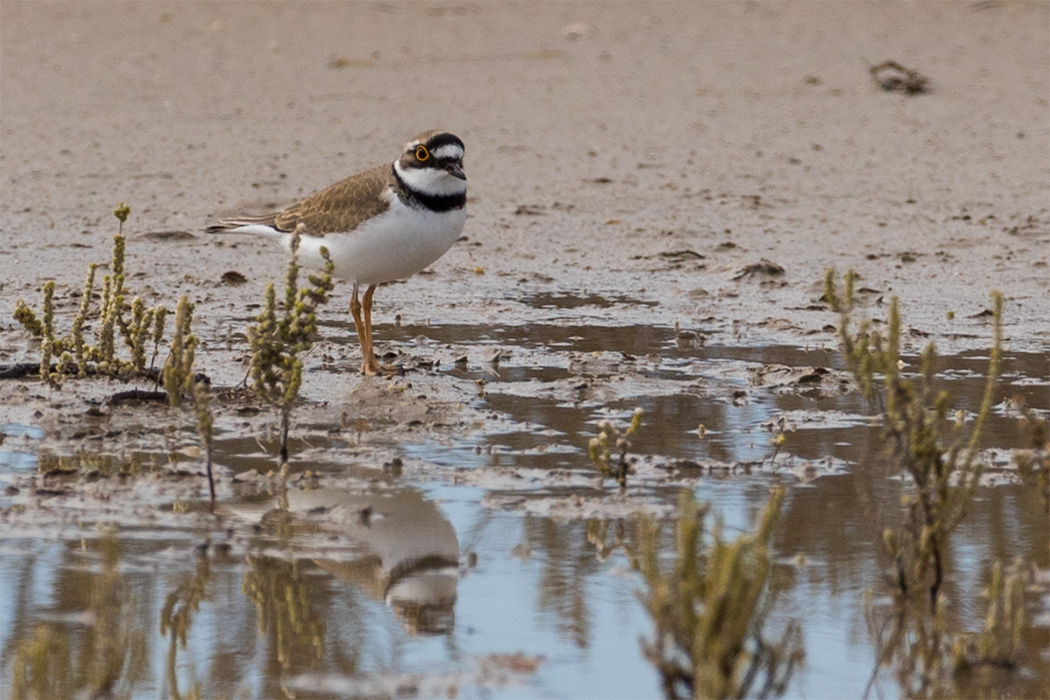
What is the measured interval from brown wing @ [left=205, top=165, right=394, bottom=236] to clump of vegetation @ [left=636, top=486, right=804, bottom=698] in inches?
149

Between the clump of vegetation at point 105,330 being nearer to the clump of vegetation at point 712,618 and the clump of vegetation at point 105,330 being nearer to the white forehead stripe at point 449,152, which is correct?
the white forehead stripe at point 449,152

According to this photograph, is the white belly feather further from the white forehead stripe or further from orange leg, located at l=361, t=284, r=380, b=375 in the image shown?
the white forehead stripe

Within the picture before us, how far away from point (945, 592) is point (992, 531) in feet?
1.97

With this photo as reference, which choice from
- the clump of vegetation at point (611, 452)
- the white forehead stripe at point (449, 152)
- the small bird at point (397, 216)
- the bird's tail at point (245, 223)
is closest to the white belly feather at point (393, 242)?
the small bird at point (397, 216)

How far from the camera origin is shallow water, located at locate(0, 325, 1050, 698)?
12.2 feet

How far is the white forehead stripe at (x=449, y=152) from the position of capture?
22.8ft

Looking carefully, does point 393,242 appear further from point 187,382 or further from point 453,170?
point 187,382

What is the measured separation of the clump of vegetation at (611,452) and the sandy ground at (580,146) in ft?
8.48

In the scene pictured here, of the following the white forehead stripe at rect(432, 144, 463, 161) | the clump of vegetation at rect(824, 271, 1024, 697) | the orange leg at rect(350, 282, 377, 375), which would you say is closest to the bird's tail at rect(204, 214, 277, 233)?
the orange leg at rect(350, 282, 377, 375)

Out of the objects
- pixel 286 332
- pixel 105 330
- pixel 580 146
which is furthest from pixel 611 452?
pixel 580 146

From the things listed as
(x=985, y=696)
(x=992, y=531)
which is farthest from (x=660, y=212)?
(x=985, y=696)

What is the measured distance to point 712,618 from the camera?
3.25m

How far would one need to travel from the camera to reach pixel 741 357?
7387 mm

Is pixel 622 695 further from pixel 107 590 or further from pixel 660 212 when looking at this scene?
pixel 660 212
